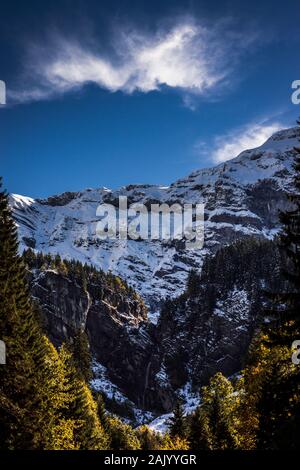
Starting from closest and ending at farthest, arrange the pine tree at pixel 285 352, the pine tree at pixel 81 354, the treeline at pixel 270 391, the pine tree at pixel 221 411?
1. the pine tree at pixel 285 352
2. the treeline at pixel 270 391
3. the pine tree at pixel 221 411
4. the pine tree at pixel 81 354

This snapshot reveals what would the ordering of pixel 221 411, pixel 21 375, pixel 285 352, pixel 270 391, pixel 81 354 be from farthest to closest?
1. pixel 81 354
2. pixel 221 411
3. pixel 285 352
4. pixel 21 375
5. pixel 270 391

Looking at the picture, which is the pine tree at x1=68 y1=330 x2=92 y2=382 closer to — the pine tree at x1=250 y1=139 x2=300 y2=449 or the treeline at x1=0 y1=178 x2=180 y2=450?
the treeline at x1=0 y1=178 x2=180 y2=450

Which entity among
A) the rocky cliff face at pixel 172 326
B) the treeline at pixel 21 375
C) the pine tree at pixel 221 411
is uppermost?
the treeline at pixel 21 375

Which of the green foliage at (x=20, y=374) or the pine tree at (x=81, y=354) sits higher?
the green foliage at (x=20, y=374)

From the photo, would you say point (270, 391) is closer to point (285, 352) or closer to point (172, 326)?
point (285, 352)

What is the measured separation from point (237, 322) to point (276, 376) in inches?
5663

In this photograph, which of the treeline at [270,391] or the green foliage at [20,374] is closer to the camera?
the treeline at [270,391]

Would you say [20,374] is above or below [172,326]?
above

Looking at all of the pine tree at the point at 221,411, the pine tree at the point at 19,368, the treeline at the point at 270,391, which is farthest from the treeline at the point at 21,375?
the treeline at the point at 270,391

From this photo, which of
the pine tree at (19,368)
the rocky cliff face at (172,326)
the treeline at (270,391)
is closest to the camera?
the treeline at (270,391)

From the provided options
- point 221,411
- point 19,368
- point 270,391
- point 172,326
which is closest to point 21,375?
point 19,368

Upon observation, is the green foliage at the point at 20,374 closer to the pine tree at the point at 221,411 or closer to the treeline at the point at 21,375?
the treeline at the point at 21,375

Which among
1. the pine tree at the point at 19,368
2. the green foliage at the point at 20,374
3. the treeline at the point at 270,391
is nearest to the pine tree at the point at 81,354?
the treeline at the point at 270,391
